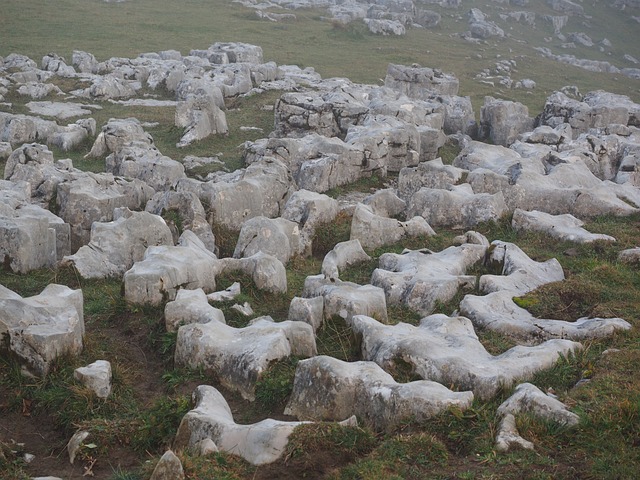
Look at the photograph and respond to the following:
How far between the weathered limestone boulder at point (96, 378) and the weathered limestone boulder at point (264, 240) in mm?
6217

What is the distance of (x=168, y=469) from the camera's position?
7.62 metres

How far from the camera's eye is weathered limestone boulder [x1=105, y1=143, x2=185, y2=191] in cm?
2208

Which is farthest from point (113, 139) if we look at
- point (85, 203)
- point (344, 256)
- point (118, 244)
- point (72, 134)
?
point (344, 256)

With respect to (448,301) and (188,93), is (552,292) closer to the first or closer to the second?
(448,301)

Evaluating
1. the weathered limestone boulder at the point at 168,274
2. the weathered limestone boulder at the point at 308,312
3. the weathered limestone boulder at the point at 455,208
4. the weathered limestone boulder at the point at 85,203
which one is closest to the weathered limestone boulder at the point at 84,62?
the weathered limestone boulder at the point at 85,203

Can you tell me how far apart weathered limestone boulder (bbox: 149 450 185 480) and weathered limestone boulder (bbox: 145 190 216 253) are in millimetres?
10125

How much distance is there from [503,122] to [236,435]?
85.5 ft

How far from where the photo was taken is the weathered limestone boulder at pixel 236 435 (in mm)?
8539

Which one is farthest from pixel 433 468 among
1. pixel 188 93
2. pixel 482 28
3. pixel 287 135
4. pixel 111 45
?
pixel 482 28

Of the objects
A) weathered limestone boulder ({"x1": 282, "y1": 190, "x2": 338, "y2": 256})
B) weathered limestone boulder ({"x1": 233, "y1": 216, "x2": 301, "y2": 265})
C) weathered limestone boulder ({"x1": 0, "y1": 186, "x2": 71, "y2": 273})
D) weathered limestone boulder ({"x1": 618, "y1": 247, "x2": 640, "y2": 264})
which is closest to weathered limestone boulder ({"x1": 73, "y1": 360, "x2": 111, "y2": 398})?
weathered limestone boulder ({"x1": 0, "y1": 186, "x2": 71, "y2": 273})

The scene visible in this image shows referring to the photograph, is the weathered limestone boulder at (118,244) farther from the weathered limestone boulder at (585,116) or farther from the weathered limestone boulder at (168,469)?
the weathered limestone boulder at (585,116)

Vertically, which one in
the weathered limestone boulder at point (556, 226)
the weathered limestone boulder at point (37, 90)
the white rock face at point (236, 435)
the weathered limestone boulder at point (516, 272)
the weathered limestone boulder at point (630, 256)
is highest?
the white rock face at point (236, 435)

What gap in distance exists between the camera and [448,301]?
563 inches

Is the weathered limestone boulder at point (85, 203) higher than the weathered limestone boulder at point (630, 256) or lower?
lower
